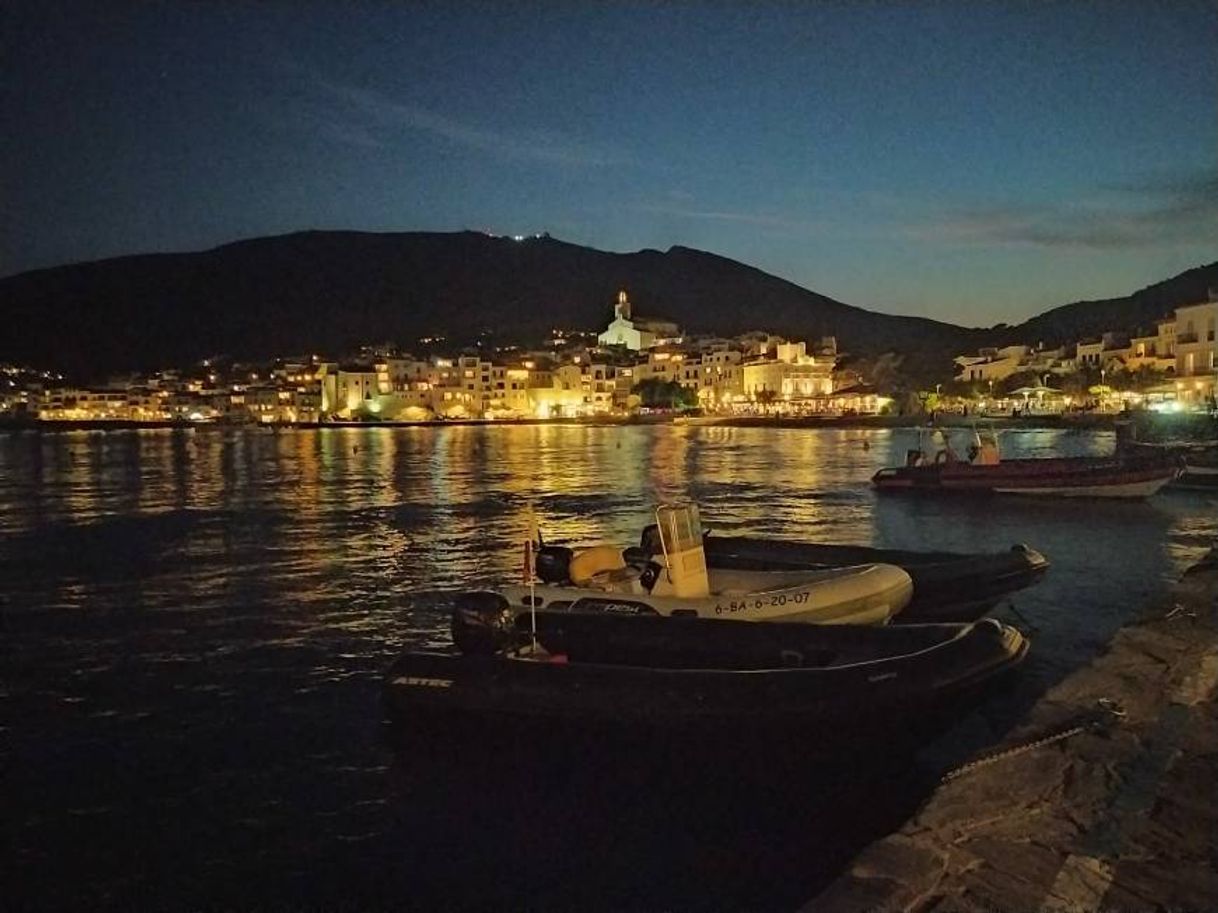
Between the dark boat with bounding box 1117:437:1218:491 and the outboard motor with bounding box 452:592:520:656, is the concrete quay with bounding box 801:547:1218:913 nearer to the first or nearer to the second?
the outboard motor with bounding box 452:592:520:656

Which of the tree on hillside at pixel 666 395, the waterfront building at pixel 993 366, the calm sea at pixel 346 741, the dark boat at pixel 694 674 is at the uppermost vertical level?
the waterfront building at pixel 993 366

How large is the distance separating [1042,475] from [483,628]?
23.3 metres

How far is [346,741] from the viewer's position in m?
9.02

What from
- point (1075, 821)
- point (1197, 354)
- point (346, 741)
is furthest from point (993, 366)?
point (1075, 821)

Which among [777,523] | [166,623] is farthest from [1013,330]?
[166,623]

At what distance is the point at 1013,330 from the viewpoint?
644 ft

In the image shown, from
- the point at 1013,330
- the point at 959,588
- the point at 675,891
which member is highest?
the point at 1013,330

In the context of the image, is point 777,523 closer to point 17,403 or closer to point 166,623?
point 166,623

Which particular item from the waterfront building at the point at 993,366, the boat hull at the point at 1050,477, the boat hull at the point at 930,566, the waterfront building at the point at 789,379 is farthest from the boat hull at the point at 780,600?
the waterfront building at the point at 789,379

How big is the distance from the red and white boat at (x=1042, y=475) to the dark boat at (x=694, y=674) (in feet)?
67.2

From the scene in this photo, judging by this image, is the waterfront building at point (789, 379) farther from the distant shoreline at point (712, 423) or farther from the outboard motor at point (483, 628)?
the outboard motor at point (483, 628)

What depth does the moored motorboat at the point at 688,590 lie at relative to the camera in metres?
9.91

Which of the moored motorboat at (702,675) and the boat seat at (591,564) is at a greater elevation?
the boat seat at (591,564)

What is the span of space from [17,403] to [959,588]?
217245 mm
